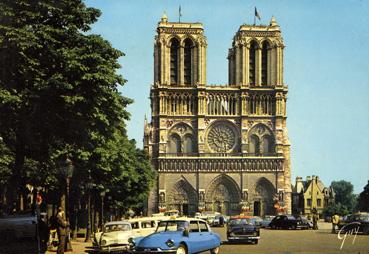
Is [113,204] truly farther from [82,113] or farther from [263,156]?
[263,156]

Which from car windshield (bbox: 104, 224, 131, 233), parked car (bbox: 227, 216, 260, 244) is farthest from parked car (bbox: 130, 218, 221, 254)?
parked car (bbox: 227, 216, 260, 244)

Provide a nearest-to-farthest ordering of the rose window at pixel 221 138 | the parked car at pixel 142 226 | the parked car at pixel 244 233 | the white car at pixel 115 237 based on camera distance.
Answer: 1. the white car at pixel 115 237
2. the parked car at pixel 142 226
3. the parked car at pixel 244 233
4. the rose window at pixel 221 138

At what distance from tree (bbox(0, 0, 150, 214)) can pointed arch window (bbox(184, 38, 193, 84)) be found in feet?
277

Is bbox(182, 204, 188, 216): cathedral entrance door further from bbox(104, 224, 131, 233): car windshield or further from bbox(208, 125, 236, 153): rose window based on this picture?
bbox(104, 224, 131, 233): car windshield

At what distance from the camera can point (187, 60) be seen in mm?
115188

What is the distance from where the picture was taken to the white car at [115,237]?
31.4 m

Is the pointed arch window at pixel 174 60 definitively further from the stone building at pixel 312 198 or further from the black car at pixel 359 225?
the black car at pixel 359 225

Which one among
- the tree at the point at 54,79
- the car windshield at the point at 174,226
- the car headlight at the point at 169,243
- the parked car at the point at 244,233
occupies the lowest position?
the parked car at the point at 244,233

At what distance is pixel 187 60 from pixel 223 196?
77.3 feet

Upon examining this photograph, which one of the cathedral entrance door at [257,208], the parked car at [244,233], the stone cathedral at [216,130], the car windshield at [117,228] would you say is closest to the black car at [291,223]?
the parked car at [244,233]

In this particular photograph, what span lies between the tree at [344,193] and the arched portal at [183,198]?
228 ft

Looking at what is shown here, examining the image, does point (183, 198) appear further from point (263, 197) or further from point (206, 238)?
point (206, 238)

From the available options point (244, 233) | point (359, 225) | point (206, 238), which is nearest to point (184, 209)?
point (359, 225)

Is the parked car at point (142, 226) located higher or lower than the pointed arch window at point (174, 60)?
lower
